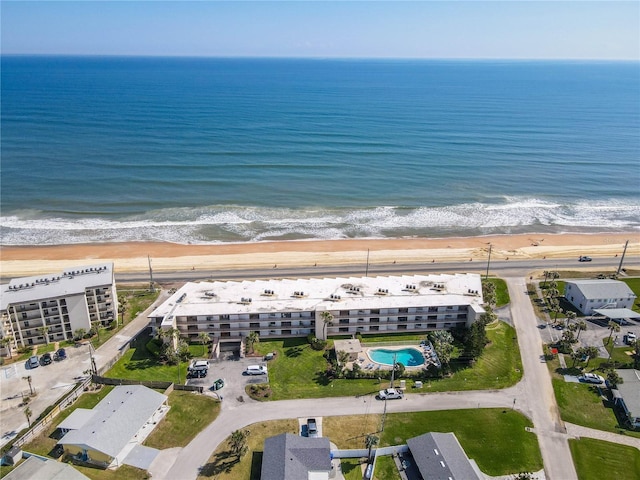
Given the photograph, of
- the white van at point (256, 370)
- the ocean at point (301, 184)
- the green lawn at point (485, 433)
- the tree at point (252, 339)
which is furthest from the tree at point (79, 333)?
the green lawn at point (485, 433)

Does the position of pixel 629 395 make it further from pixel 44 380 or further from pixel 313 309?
pixel 44 380

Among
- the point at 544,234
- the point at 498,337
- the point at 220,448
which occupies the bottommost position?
the point at 220,448

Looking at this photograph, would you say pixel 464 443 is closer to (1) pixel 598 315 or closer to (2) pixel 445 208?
(1) pixel 598 315

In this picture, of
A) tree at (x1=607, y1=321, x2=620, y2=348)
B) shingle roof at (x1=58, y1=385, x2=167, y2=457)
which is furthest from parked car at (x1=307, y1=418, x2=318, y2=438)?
tree at (x1=607, y1=321, x2=620, y2=348)

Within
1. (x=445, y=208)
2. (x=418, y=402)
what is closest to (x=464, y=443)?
(x=418, y=402)

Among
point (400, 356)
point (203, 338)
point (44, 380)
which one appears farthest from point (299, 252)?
point (44, 380)

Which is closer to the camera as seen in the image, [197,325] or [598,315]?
[197,325]

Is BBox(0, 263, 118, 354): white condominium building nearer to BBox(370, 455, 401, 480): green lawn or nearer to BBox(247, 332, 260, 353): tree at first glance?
BBox(247, 332, 260, 353): tree
